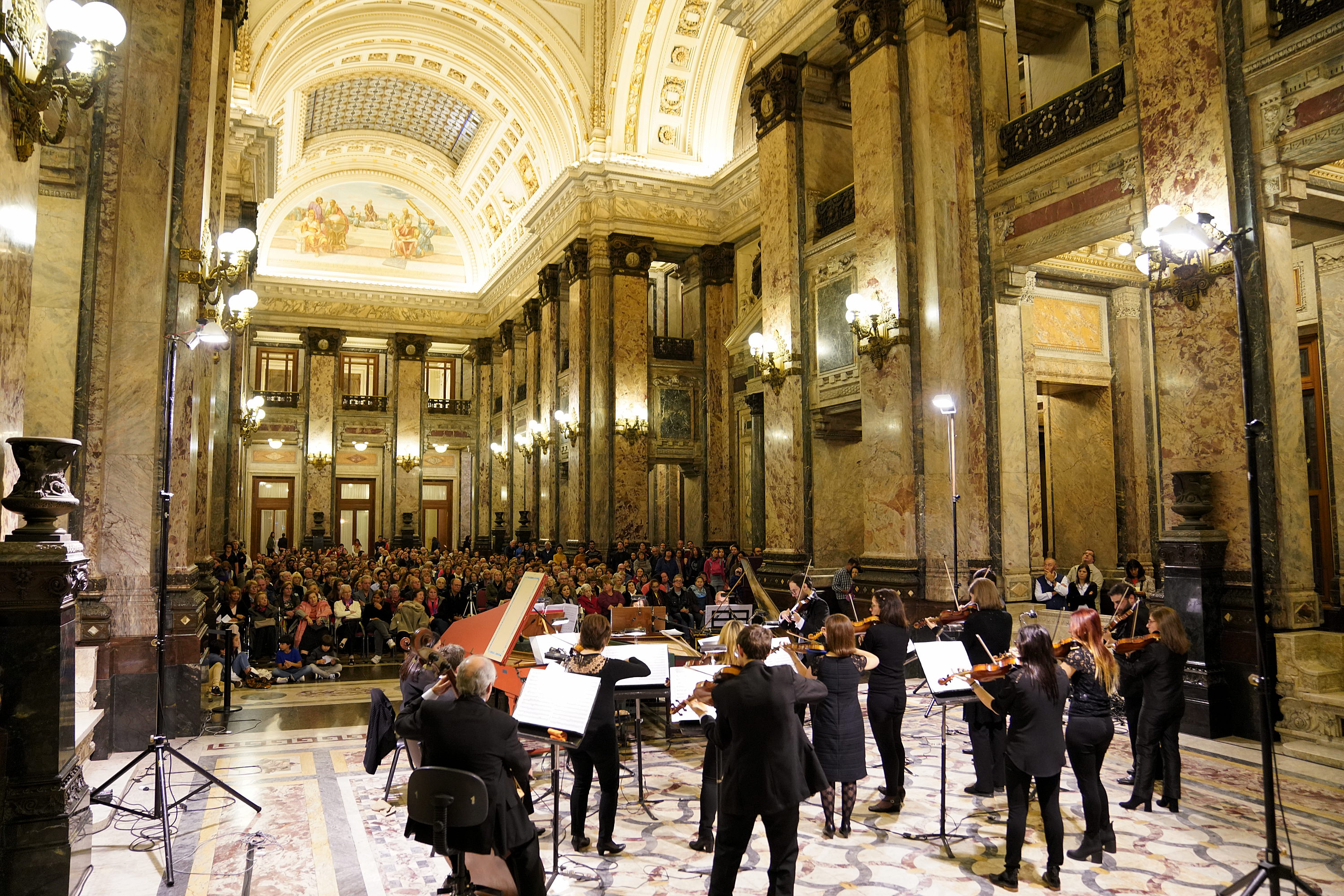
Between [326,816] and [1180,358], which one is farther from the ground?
[1180,358]

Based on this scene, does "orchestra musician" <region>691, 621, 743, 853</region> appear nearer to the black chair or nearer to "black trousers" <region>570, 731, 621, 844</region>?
"black trousers" <region>570, 731, 621, 844</region>

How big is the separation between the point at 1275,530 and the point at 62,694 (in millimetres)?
9142

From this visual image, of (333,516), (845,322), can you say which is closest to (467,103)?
(333,516)

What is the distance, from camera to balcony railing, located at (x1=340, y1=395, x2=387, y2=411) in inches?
1283

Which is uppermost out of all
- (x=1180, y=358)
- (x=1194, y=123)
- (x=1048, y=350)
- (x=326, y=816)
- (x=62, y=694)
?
(x=1194, y=123)

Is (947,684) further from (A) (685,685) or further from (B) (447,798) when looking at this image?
(B) (447,798)

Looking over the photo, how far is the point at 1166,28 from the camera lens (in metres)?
8.69

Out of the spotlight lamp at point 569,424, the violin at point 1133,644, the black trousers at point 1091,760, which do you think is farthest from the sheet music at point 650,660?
the spotlight lamp at point 569,424

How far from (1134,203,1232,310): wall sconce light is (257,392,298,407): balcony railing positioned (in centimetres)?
2948

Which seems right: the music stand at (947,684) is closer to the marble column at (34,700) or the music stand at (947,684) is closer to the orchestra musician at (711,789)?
the orchestra musician at (711,789)

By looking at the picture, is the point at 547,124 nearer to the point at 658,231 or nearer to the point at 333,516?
the point at 658,231

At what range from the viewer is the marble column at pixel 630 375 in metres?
21.1

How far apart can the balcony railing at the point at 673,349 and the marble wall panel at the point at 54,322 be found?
49.4 ft

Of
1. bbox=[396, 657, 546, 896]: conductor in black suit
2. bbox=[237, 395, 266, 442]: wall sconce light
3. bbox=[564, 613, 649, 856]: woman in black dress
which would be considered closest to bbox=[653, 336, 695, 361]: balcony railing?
bbox=[237, 395, 266, 442]: wall sconce light
